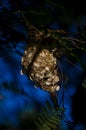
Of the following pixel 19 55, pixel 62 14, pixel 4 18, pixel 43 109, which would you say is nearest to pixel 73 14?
pixel 62 14

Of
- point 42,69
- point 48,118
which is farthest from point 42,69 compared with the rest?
point 48,118

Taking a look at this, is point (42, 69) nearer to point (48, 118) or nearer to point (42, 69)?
point (42, 69)

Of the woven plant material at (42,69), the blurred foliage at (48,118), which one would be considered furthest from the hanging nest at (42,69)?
the blurred foliage at (48,118)

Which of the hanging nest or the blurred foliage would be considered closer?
the blurred foliage

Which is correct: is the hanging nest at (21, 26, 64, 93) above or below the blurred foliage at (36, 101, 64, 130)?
below

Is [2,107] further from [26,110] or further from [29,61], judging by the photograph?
[29,61]

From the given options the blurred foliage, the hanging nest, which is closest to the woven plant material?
the hanging nest

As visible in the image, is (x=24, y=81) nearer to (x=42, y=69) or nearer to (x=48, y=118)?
(x=42, y=69)

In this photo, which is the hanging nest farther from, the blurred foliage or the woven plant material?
the blurred foliage

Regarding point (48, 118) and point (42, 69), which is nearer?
point (48, 118)
